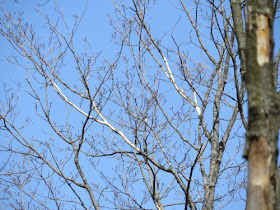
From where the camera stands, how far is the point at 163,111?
472 centimetres

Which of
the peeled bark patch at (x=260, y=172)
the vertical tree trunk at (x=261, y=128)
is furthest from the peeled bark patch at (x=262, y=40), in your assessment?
the peeled bark patch at (x=260, y=172)

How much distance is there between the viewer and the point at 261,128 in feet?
5.56

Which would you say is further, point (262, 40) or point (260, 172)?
point (262, 40)

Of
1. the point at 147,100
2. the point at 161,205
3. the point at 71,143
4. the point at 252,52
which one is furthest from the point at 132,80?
the point at 252,52

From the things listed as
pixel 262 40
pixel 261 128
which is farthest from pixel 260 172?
pixel 262 40

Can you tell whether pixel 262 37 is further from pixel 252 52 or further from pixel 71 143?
pixel 71 143

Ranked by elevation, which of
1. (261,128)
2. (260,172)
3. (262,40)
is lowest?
(260,172)

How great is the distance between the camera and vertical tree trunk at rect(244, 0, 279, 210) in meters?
1.70

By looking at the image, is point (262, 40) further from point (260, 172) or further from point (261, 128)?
point (260, 172)

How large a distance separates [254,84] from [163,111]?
297 centimetres

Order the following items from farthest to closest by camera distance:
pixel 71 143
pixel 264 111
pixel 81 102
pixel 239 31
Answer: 1. pixel 81 102
2. pixel 71 143
3. pixel 239 31
4. pixel 264 111

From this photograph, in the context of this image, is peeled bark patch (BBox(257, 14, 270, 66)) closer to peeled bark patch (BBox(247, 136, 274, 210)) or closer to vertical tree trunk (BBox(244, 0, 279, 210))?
vertical tree trunk (BBox(244, 0, 279, 210))

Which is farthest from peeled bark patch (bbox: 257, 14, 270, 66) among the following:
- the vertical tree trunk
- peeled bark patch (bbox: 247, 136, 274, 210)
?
peeled bark patch (bbox: 247, 136, 274, 210)

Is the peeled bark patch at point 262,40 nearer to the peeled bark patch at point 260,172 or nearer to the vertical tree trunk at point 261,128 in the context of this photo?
the vertical tree trunk at point 261,128
